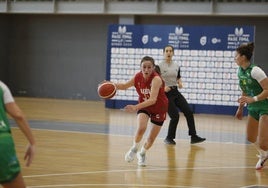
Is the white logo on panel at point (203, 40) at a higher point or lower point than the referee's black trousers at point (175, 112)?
higher

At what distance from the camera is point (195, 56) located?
60.6ft

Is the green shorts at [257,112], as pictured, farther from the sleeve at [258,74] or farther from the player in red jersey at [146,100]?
the player in red jersey at [146,100]

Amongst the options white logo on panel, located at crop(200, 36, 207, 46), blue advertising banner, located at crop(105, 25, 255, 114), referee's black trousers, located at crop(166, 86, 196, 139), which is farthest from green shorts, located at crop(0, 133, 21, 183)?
white logo on panel, located at crop(200, 36, 207, 46)

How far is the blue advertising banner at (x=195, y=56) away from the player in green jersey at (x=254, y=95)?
9527 mm

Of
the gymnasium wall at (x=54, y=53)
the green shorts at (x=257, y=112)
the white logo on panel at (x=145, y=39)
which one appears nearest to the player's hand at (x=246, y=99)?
the green shorts at (x=257, y=112)

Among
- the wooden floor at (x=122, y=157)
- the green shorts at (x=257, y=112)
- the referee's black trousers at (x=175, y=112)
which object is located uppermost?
the green shorts at (x=257, y=112)

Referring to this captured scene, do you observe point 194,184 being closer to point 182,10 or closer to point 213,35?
point 213,35

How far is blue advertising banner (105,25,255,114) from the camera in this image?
18.1 metres

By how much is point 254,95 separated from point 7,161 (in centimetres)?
495

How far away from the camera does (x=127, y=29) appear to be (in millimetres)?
19328

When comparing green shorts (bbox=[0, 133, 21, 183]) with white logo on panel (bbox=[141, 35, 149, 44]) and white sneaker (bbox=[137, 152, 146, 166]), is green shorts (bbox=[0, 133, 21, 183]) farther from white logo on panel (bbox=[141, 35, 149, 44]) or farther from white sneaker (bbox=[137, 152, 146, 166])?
white logo on panel (bbox=[141, 35, 149, 44])

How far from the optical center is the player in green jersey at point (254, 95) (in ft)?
26.0

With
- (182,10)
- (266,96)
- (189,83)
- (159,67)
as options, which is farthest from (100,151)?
(182,10)

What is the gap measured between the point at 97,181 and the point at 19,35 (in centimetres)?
1788
